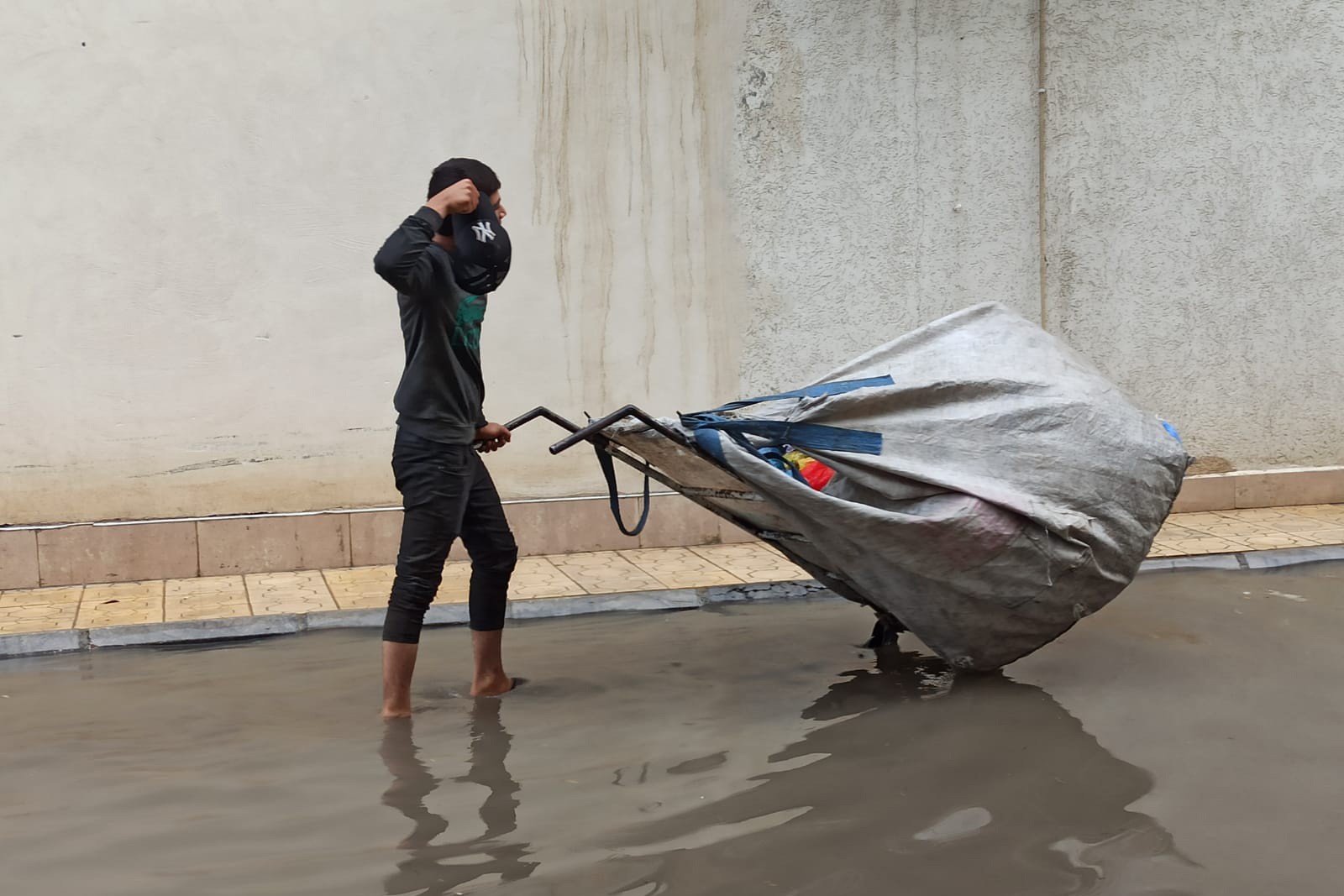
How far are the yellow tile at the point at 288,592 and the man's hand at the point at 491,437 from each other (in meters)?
1.89

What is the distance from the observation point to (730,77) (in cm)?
777

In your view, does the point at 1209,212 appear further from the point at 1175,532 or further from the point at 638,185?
the point at 638,185

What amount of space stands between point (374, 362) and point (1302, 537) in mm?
5451

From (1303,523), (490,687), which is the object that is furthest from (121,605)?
(1303,523)

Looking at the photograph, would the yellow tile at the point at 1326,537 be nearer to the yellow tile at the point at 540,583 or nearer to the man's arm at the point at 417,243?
the yellow tile at the point at 540,583

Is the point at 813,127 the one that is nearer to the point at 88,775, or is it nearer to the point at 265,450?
Result: the point at 265,450

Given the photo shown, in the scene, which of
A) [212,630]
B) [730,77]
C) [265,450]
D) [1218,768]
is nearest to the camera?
[1218,768]

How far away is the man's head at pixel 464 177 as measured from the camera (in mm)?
4383

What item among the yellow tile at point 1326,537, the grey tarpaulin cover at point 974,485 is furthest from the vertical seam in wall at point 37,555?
the yellow tile at point 1326,537

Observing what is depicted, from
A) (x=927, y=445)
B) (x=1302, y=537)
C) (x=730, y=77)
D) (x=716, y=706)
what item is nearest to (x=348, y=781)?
(x=716, y=706)

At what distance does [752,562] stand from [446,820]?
3.85 metres

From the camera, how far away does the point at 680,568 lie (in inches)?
277

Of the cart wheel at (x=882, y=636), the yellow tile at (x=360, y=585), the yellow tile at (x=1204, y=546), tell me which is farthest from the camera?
the yellow tile at (x=1204, y=546)

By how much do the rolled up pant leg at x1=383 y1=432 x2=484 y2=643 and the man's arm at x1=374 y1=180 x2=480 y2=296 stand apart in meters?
0.57
